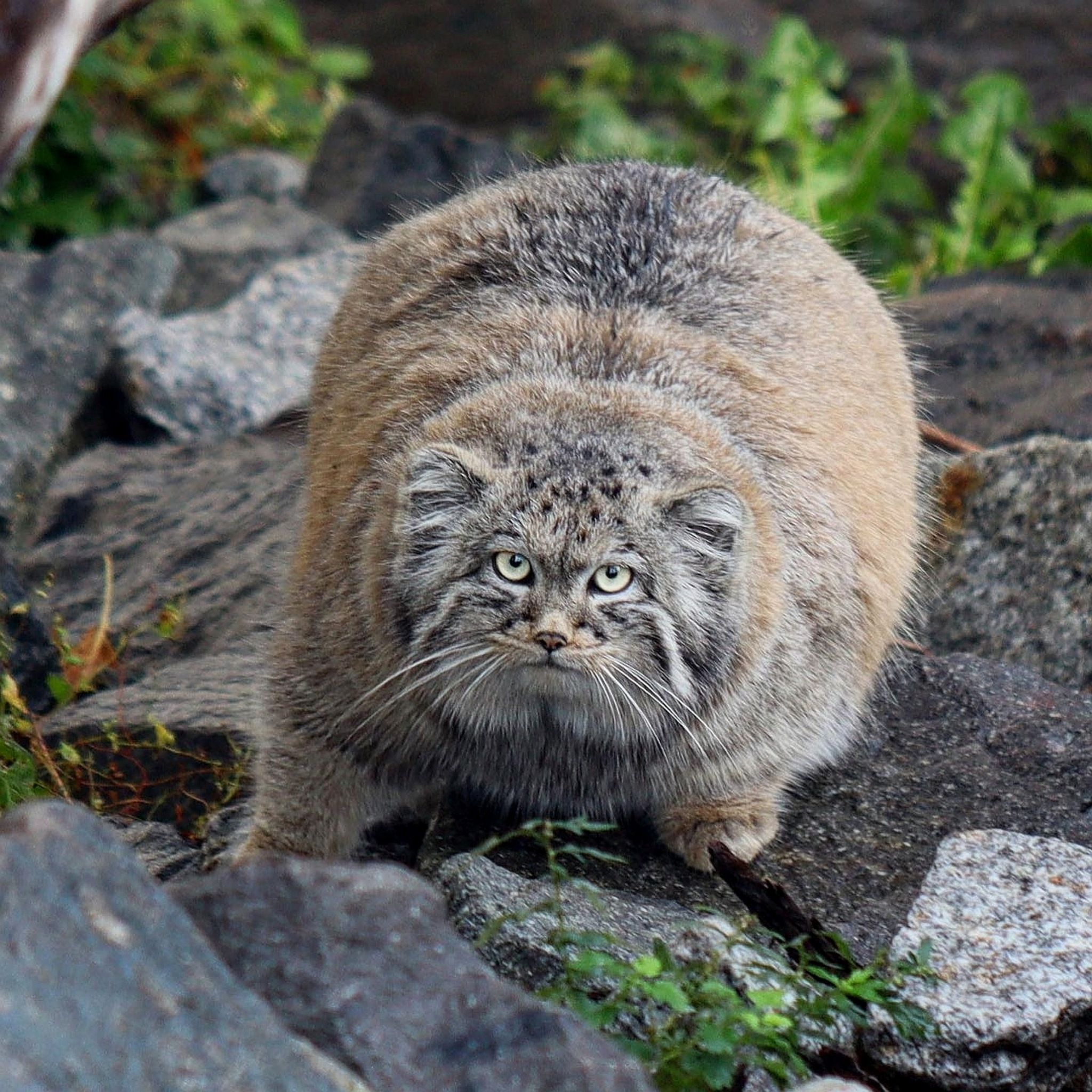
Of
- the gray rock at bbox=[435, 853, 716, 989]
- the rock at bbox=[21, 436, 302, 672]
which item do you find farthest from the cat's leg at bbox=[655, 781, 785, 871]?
the rock at bbox=[21, 436, 302, 672]

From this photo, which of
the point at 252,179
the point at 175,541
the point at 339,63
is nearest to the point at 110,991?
the point at 175,541

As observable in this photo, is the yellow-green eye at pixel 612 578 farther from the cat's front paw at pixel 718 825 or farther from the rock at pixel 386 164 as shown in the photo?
the rock at pixel 386 164

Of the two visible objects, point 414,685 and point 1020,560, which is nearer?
point 414,685

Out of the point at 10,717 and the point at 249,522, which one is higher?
the point at 249,522

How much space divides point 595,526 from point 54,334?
15.7ft

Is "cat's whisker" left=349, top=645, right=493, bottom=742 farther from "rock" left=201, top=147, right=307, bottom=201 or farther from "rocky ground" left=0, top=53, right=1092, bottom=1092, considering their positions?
"rock" left=201, top=147, right=307, bottom=201

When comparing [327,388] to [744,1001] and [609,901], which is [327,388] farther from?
[744,1001]

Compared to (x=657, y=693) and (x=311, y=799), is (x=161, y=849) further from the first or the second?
(x=657, y=693)

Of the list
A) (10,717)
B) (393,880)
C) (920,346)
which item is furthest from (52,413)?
(393,880)

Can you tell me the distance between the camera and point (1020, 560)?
20.0 feet

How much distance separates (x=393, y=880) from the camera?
309 centimetres

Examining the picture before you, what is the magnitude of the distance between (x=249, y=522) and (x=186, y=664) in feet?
3.19

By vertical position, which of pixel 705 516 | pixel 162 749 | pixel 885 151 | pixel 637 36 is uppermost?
pixel 637 36

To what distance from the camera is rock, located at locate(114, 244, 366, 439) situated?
25.7 ft
